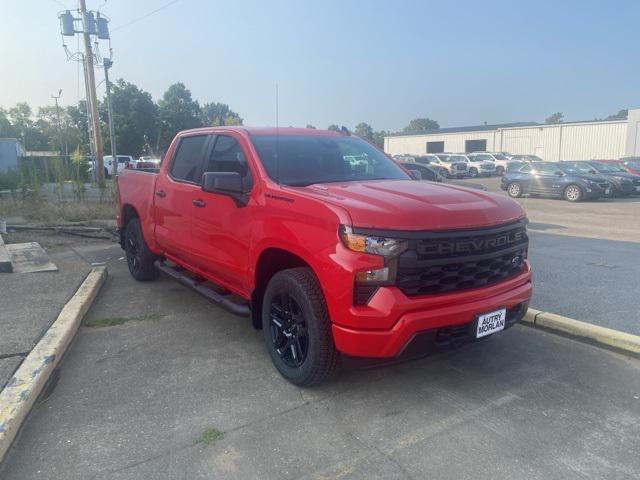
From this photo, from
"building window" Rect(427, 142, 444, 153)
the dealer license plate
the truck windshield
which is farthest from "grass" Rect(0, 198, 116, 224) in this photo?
"building window" Rect(427, 142, 444, 153)

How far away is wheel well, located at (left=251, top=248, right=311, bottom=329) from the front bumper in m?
0.68

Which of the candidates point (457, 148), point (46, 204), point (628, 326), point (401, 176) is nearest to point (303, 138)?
point (401, 176)

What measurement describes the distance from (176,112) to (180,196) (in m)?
51.9

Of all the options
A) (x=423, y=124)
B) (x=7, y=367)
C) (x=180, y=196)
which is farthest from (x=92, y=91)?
(x=423, y=124)

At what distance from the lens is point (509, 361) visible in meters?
4.32

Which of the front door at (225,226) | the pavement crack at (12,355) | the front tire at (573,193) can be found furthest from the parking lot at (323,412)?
the front tire at (573,193)

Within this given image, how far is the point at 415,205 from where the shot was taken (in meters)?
3.44

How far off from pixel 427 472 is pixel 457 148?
200 ft

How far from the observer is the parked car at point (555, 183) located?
64.6 feet

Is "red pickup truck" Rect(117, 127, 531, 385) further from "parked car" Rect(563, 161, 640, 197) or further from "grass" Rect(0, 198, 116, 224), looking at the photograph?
"parked car" Rect(563, 161, 640, 197)

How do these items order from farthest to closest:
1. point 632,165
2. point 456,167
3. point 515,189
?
point 456,167 < point 632,165 < point 515,189

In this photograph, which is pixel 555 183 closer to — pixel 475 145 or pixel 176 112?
pixel 475 145

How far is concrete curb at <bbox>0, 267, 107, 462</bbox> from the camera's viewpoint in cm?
319

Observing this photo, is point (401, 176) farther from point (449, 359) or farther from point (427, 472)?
point (427, 472)
